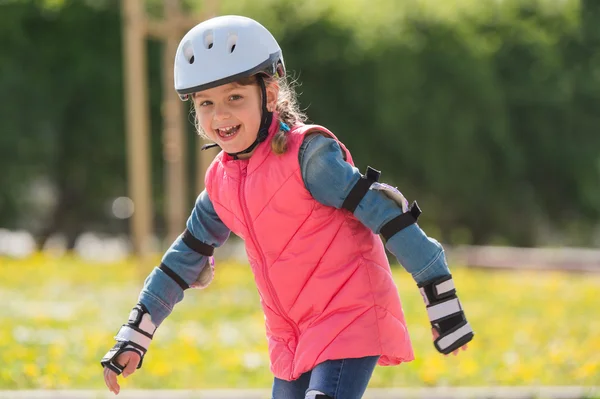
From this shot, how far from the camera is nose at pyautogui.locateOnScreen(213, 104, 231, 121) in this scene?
356 centimetres

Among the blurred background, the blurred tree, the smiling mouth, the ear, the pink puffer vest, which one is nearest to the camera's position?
the pink puffer vest

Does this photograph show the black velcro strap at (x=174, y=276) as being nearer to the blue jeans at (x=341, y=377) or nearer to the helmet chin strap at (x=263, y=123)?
the helmet chin strap at (x=263, y=123)

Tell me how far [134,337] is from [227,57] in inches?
41.7

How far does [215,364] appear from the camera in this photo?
692 centimetres

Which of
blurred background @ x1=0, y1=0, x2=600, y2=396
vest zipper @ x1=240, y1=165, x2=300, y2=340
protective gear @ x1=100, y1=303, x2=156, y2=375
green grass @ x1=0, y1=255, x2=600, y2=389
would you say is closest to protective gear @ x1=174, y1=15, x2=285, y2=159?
vest zipper @ x1=240, y1=165, x2=300, y2=340

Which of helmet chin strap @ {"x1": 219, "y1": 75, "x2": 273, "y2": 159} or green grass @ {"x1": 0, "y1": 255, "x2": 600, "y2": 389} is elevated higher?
helmet chin strap @ {"x1": 219, "y1": 75, "x2": 273, "y2": 159}

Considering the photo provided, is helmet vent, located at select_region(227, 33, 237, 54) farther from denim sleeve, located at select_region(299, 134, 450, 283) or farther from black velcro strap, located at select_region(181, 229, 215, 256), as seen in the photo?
black velcro strap, located at select_region(181, 229, 215, 256)

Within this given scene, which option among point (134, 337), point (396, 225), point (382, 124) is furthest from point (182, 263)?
point (382, 124)

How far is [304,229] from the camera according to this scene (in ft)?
11.6

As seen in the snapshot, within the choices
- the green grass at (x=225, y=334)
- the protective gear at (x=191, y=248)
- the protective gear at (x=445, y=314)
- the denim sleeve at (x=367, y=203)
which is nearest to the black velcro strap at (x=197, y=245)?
the protective gear at (x=191, y=248)

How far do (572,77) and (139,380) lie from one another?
1746cm

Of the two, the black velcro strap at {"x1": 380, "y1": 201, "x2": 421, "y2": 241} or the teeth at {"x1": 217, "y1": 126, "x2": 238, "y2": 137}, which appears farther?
the teeth at {"x1": 217, "y1": 126, "x2": 238, "y2": 137}

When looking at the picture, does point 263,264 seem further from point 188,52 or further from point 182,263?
point 188,52

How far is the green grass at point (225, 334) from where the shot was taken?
6.41 m
